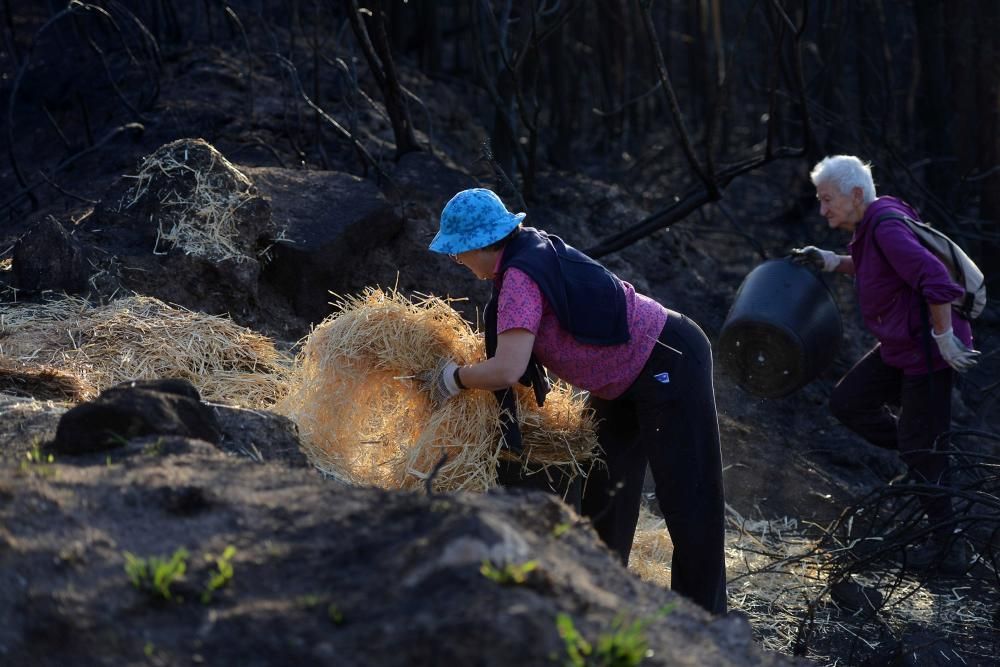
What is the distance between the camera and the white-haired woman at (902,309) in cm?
534

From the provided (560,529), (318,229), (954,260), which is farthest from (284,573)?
(318,229)

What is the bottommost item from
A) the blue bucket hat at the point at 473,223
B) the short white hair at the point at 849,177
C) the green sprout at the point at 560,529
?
the green sprout at the point at 560,529

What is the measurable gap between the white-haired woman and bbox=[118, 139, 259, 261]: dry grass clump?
296 cm

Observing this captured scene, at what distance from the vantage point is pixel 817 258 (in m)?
A: 5.89

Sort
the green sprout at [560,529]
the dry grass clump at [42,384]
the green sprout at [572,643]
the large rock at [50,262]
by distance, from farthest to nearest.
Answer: the large rock at [50,262]
the dry grass clump at [42,384]
the green sprout at [560,529]
the green sprout at [572,643]

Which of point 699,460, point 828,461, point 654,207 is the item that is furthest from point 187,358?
point 654,207

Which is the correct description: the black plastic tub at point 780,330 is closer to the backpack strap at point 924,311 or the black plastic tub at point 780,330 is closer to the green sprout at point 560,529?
the backpack strap at point 924,311

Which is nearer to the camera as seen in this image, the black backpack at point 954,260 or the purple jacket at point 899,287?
the purple jacket at point 899,287

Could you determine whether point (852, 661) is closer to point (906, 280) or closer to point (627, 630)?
point (906, 280)

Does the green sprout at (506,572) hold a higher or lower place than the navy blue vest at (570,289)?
lower

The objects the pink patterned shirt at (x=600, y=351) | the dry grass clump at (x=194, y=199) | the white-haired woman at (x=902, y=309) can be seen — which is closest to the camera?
the pink patterned shirt at (x=600, y=351)

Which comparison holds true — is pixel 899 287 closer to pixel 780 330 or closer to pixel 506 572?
pixel 780 330

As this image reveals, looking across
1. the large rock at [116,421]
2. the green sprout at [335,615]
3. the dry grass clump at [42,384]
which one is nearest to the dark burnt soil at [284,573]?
the green sprout at [335,615]

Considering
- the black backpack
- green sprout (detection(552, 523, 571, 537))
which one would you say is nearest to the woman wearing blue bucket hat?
green sprout (detection(552, 523, 571, 537))
